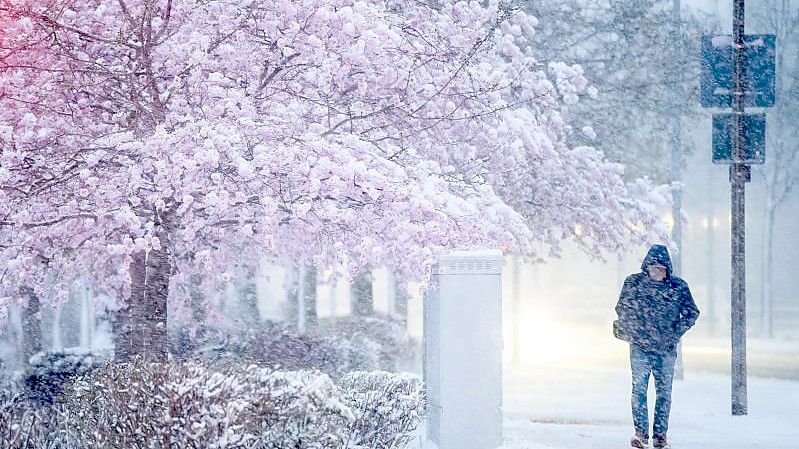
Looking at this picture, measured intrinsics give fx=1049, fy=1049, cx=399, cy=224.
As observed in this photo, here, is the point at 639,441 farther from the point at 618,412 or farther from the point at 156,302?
the point at 156,302

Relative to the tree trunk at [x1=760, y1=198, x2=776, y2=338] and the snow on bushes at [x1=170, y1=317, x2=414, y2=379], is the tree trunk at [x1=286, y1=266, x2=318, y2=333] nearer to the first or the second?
the snow on bushes at [x1=170, y1=317, x2=414, y2=379]

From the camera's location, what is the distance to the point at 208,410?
7070mm

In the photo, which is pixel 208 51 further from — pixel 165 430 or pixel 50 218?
pixel 165 430

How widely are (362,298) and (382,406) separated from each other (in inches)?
459

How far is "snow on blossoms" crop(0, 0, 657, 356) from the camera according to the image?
8.83 m

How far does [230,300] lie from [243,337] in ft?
35.0

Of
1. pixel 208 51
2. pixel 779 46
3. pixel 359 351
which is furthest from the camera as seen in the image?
pixel 779 46

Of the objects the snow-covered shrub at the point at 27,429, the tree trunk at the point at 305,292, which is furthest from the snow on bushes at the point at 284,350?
the snow-covered shrub at the point at 27,429

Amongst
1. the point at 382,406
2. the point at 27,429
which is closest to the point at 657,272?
the point at 382,406

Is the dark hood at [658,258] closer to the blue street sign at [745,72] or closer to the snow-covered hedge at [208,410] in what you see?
the snow-covered hedge at [208,410]

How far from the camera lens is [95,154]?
29.3 ft

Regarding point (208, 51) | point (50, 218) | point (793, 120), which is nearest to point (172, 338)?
point (50, 218)

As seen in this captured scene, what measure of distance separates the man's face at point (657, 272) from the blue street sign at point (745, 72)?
3.86 metres

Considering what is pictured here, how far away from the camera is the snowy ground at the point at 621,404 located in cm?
1088
